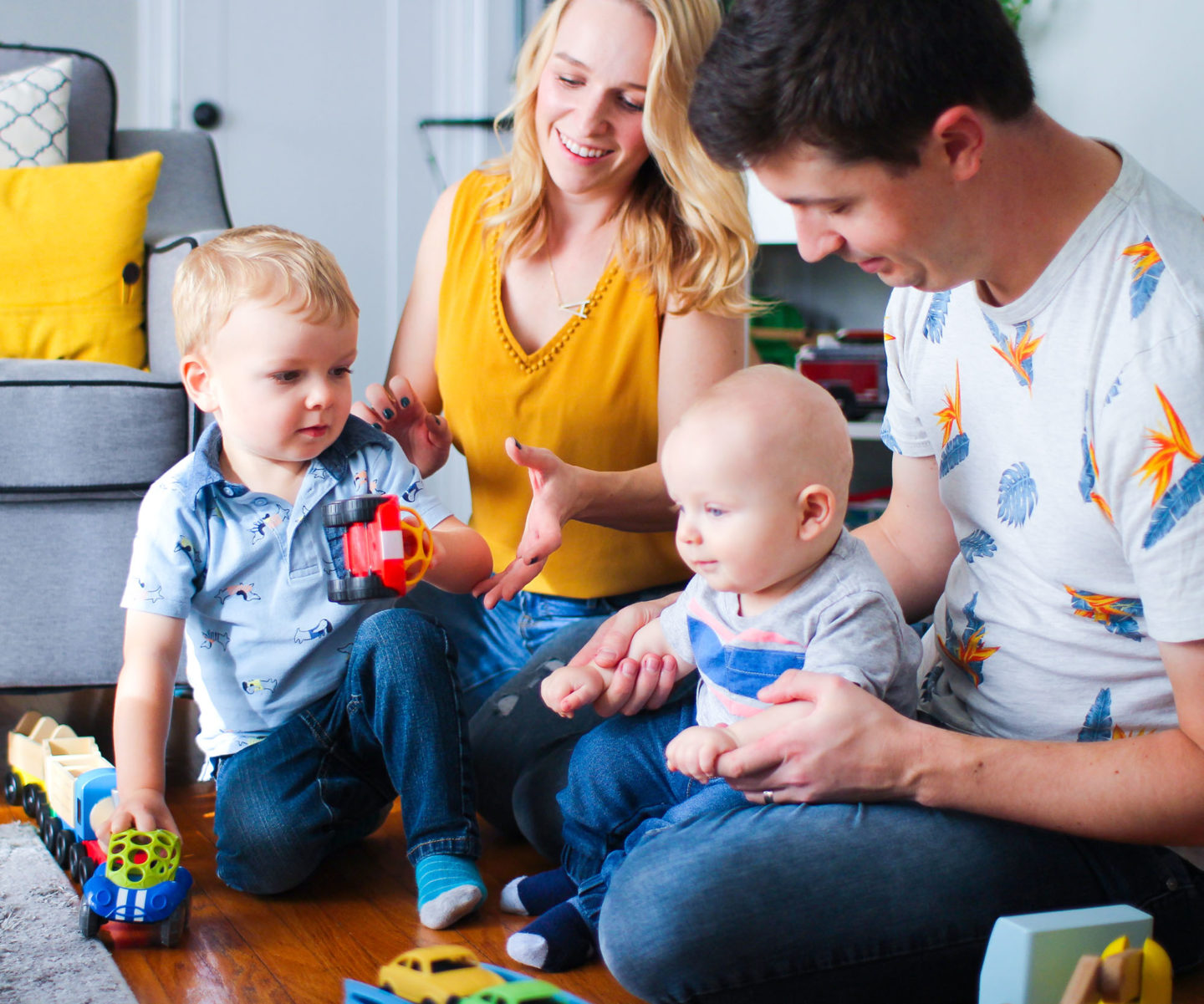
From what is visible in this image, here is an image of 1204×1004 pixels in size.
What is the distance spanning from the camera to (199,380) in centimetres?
126

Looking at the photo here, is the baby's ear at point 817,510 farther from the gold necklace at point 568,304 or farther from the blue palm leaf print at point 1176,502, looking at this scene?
the gold necklace at point 568,304

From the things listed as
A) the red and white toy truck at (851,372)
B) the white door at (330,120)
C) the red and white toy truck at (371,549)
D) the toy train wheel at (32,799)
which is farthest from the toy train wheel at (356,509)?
the white door at (330,120)

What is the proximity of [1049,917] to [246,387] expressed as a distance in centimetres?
87

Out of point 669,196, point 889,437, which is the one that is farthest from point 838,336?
point 889,437

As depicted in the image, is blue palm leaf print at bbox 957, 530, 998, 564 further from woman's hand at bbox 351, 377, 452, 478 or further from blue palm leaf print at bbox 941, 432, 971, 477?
woman's hand at bbox 351, 377, 452, 478

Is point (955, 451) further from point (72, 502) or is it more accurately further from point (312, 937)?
point (72, 502)

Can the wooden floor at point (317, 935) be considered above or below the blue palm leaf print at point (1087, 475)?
below

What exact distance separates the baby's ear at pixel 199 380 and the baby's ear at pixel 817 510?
641 millimetres

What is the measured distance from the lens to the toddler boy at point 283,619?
1.20m

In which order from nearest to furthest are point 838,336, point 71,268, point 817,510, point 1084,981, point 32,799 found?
point 1084,981, point 817,510, point 32,799, point 71,268, point 838,336

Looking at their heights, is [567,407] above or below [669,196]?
below

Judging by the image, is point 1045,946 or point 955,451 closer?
point 1045,946

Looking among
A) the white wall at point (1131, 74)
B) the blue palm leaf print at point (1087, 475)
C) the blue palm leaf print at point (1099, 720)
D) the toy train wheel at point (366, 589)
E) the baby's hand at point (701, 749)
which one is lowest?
the baby's hand at point (701, 749)

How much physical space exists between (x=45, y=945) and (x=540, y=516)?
62cm
